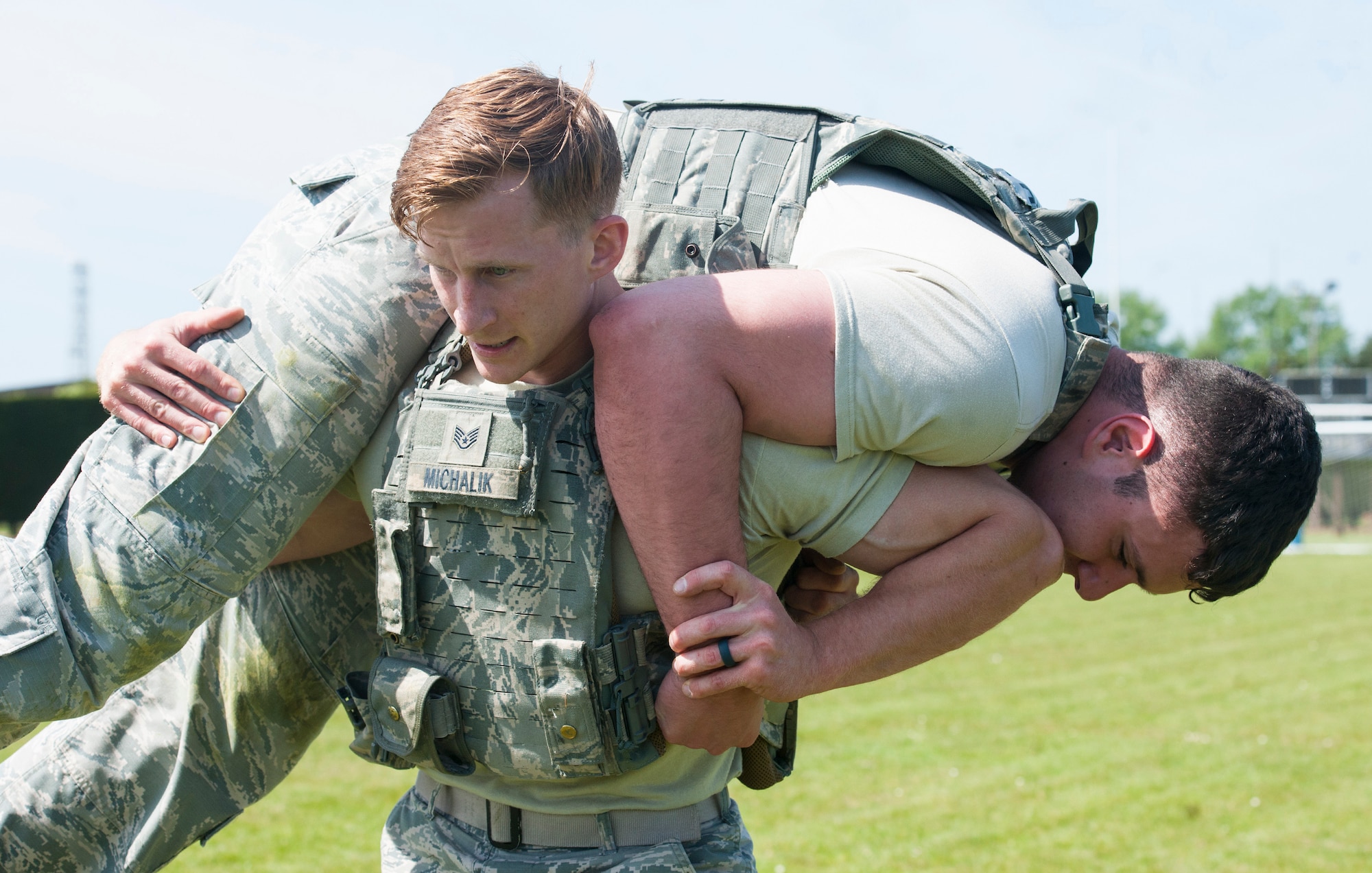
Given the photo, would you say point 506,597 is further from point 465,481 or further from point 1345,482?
point 1345,482

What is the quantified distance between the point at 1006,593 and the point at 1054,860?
4244 millimetres

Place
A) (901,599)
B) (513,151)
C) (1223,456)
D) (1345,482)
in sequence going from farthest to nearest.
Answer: (1345,482) < (1223,456) < (901,599) < (513,151)

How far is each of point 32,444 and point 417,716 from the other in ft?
75.2

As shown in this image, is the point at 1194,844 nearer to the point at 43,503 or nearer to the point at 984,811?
the point at 984,811

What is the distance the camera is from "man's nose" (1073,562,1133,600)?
311 centimetres

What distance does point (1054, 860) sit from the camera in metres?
6.23

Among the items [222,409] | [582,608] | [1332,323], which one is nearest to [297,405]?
[222,409]

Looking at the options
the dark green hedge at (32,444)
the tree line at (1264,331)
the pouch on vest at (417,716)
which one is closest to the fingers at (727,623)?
the pouch on vest at (417,716)

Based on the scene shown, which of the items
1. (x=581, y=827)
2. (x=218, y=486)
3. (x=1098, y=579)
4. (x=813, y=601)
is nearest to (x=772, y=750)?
(x=813, y=601)

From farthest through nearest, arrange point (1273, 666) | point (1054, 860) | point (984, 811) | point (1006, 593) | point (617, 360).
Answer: point (1273, 666) → point (984, 811) → point (1054, 860) → point (1006, 593) → point (617, 360)

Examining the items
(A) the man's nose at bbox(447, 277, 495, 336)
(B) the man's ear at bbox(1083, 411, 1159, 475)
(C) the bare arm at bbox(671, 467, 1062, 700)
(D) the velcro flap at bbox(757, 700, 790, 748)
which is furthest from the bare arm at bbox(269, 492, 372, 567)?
(B) the man's ear at bbox(1083, 411, 1159, 475)

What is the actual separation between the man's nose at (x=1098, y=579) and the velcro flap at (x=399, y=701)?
5.61 ft

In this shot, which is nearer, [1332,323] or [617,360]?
[617,360]

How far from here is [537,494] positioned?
2.59m
